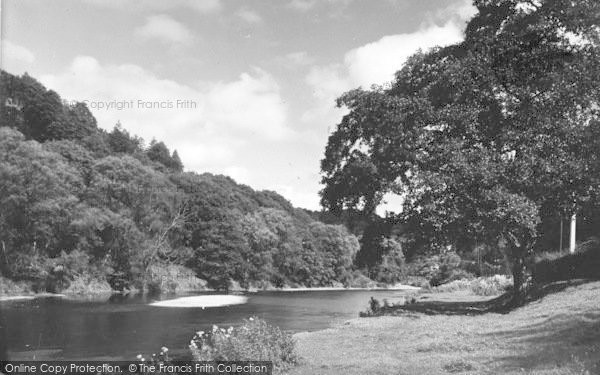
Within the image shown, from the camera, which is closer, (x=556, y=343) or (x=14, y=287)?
(x=556, y=343)

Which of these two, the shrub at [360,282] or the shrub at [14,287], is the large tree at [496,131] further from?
the shrub at [360,282]

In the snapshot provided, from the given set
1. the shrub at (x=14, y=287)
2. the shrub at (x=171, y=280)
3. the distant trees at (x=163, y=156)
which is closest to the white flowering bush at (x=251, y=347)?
the shrub at (x=14, y=287)

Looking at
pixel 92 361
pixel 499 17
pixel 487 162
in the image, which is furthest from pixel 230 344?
pixel 499 17

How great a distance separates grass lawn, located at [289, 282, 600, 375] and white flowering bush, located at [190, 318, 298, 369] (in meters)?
0.62

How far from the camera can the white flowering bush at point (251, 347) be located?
51.5 feet

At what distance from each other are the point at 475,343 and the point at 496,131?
648 inches

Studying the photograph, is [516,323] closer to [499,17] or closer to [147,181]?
[499,17]

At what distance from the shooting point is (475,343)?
18062 mm

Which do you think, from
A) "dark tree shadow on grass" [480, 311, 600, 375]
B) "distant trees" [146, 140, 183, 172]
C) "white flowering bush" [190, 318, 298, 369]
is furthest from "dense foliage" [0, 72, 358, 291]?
"dark tree shadow on grass" [480, 311, 600, 375]

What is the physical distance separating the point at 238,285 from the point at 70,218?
41.0 metres

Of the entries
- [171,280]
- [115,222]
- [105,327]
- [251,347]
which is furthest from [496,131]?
[171,280]

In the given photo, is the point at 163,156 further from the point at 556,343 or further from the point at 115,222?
the point at 556,343

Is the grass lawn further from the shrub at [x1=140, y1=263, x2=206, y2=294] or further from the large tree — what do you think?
the shrub at [x1=140, y1=263, x2=206, y2=294]

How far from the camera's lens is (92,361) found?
22.5m
